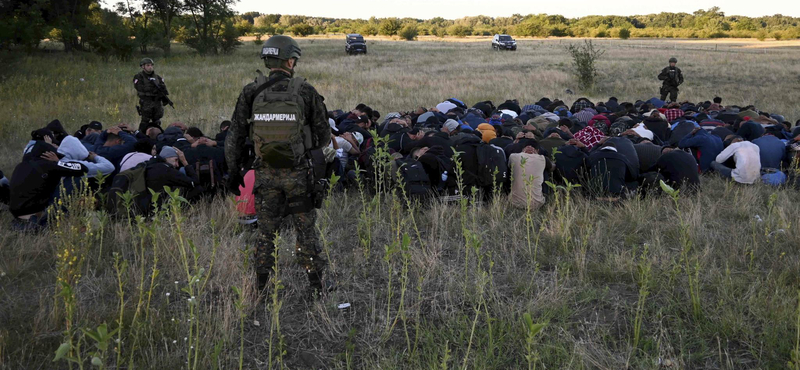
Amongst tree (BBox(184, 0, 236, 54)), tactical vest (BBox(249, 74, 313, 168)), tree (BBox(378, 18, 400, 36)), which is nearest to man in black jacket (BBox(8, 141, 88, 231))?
tactical vest (BBox(249, 74, 313, 168))

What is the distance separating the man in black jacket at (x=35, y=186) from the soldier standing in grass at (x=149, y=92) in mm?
4466

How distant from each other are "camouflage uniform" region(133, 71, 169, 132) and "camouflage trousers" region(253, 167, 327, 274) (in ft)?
24.0

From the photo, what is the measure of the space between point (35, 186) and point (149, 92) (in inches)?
192

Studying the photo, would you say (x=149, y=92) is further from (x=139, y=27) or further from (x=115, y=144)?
(x=139, y=27)

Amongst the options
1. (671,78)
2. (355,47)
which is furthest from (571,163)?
(355,47)

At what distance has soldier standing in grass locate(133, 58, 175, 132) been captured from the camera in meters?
9.86

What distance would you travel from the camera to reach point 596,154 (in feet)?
21.0

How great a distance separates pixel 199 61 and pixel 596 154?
975 inches

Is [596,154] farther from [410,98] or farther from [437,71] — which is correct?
[437,71]

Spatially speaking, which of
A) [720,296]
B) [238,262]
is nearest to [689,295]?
[720,296]

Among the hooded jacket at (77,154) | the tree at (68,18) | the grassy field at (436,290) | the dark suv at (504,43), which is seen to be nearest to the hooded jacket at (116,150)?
the hooded jacket at (77,154)

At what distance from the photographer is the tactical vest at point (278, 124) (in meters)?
3.53

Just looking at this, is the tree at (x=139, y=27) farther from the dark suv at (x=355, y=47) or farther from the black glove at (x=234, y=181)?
Answer: the black glove at (x=234, y=181)

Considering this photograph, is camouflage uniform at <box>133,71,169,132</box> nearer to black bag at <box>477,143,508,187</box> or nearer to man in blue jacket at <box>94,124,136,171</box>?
man in blue jacket at <box>94,124,136,171</box>
